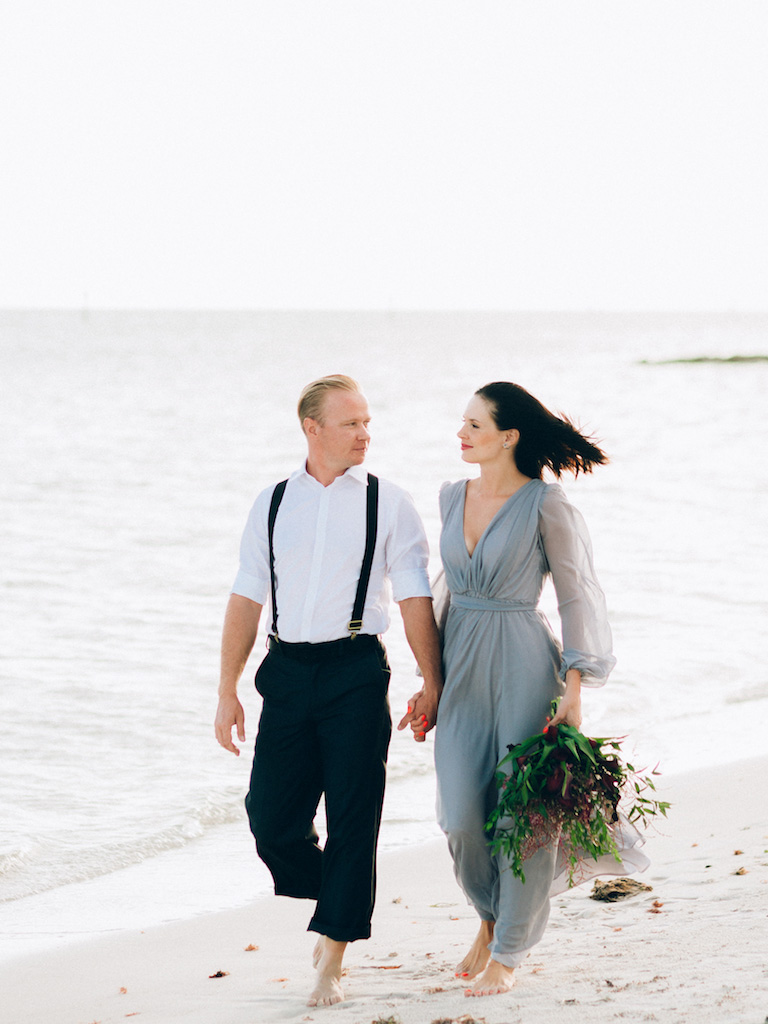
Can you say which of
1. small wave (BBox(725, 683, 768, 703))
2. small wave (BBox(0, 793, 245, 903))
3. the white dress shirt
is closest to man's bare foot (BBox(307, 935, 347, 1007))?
the white dress shirt

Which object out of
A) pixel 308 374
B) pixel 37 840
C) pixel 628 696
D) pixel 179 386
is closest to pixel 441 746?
pixel 37 840

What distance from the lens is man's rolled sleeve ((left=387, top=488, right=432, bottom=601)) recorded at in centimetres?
350

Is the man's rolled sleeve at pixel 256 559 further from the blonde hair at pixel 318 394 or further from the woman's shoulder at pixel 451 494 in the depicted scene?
the woman's shoulder at pixel 451 494

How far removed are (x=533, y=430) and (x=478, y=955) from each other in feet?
5.04

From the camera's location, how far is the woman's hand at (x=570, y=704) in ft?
11.2

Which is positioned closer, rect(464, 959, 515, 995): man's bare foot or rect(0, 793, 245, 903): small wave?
rect(464, 959, 515, 995): man's bare foot

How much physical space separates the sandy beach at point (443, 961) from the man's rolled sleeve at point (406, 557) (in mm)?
1127

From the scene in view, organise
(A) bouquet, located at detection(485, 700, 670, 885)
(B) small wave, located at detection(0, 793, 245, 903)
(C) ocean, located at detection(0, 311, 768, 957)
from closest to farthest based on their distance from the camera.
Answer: (A) bouquet, located at detection(485, 700, 670, 885) → (B) small wave, located at detection(0, 793, 245, 903) → (C) ocean, located at detection(0, 311, 768, 957)

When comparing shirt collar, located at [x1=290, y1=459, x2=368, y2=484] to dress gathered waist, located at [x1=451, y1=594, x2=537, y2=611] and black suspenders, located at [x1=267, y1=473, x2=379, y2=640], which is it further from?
dress gathered waist, located at [x1=451, y1=594, x2=537, y2=611]

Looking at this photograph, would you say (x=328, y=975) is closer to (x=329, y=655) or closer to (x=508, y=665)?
(x=329, y=655)

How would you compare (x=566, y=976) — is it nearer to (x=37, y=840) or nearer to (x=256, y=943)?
(x=256, y=943)

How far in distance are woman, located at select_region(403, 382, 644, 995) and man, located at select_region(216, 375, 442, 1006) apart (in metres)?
0.13

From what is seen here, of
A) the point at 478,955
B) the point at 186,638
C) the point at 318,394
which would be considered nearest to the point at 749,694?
the point at 186,638

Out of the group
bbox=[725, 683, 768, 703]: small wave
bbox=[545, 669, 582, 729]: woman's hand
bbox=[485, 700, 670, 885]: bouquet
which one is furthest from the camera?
bbox=[725, 683, 768, 703]: small wave
